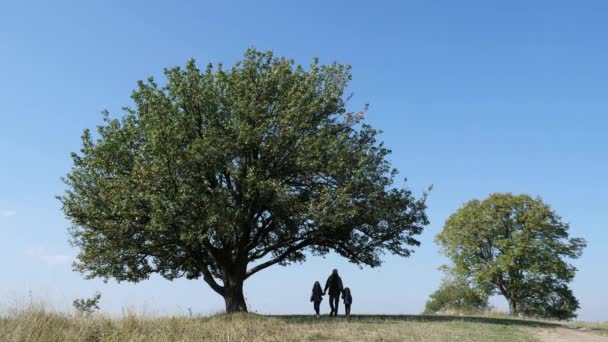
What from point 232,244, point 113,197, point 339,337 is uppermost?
point 113,197

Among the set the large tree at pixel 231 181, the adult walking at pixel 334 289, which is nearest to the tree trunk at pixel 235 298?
the large tree at pixel 231 181

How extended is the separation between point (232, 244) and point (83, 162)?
9903mm

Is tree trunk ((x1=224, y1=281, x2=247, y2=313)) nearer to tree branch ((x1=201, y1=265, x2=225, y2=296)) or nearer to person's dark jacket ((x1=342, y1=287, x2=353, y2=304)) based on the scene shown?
tree branch ((x1=201, y1=265, x2=225, y2=296))

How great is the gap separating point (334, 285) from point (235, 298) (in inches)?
241

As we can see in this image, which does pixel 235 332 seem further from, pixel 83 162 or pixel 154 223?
pixel 83 162

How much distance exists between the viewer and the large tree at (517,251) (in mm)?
46219

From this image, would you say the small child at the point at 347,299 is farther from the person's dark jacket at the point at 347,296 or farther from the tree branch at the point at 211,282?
the tree branch at the point at 211,282

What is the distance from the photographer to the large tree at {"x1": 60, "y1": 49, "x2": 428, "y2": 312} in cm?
2523

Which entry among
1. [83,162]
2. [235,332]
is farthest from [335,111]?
[235,332]

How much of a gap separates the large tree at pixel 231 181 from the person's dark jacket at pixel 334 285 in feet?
9.69

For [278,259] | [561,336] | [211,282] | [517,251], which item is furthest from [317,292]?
[517,251]

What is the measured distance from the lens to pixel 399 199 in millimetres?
29875

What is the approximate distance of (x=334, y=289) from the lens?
91.0 ft

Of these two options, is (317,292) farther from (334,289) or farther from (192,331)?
(192,331)
